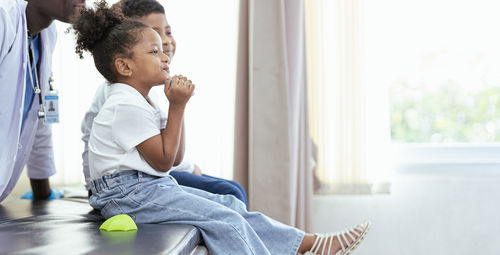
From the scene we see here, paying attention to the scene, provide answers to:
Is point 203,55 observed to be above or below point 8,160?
above

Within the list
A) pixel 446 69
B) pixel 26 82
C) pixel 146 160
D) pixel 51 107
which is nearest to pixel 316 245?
pixel 146 160

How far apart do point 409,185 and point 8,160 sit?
1.74 m

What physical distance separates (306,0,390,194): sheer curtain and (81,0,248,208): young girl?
74cm

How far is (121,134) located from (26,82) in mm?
614

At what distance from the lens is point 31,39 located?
1676 millimetres

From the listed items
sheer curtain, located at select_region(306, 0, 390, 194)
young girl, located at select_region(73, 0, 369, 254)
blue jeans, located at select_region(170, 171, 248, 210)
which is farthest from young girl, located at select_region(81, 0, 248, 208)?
sheer curtain, located at select_region(306, 0, 390, 194)

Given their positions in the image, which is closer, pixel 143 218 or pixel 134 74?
pixel 143 218

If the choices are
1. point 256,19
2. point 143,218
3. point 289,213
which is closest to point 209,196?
point 143,218

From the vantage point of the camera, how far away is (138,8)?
1.79 metres

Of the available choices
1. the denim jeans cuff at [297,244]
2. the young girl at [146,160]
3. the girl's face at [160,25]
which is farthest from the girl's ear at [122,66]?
the denim jeans cuff at [297,244]

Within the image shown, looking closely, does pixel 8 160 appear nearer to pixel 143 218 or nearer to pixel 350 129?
pixel 143 218

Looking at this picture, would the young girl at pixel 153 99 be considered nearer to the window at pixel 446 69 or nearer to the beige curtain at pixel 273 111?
the beige curtain at pixel 273 111

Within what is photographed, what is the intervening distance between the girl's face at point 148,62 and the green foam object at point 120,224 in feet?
1.31

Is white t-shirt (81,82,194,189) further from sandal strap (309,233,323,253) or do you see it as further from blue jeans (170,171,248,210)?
sandal strap (309,233,323,253)
